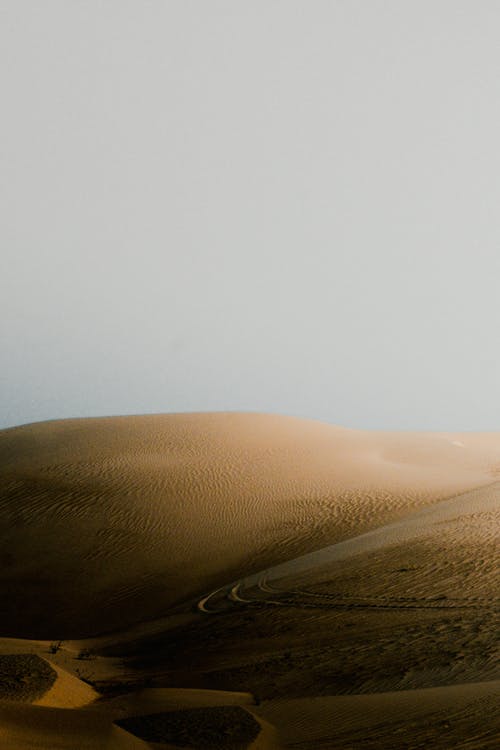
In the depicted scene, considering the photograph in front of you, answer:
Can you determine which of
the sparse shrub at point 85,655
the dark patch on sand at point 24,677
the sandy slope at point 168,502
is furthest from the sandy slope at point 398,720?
the sandy slope at point 168,502

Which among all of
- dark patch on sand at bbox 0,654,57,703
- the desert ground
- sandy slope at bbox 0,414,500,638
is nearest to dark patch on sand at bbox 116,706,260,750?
the desert ground

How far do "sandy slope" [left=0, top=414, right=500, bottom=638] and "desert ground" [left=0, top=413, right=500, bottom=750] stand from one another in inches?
2.0

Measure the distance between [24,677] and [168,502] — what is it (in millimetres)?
9027

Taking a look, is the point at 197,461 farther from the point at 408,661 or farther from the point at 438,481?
the point at 408,661

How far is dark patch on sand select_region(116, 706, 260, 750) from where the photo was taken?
4.94 metres

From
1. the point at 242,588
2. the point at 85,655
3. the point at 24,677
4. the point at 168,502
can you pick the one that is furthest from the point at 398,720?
the point at 168,502

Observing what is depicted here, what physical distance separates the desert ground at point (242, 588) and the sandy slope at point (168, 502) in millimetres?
51

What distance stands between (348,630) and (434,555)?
2357 mm

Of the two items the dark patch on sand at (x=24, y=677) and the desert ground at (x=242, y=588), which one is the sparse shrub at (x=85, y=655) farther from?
the dark patch on sand at (x=24, y=677)

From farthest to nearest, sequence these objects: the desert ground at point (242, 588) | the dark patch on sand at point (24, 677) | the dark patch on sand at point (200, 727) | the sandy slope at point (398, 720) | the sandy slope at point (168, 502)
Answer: the sandy slope at point (168, 502) → the dark patch on sand at point (24, 677) → the desert ground at point (242, 588) → the dark patch on sand at point (200, 727) → the sandy slope at point (398, 720)

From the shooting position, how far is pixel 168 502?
15.5 meters

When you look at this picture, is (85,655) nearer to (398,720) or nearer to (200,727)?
(200,727)

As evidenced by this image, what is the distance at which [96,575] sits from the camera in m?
13.0

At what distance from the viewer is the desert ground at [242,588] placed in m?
5.17
